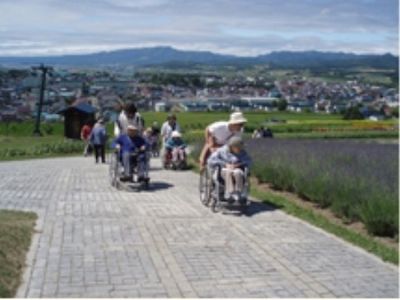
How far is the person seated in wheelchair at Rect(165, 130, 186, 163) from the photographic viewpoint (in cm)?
2108

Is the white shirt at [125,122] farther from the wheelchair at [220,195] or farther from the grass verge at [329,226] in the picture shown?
the wheelchair at [220,195]

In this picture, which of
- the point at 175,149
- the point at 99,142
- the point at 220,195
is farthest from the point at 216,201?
the point at 99,142

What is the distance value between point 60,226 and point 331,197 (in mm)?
4306

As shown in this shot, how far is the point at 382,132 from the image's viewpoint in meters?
48.9

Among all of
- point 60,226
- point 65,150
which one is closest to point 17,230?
point 60,226

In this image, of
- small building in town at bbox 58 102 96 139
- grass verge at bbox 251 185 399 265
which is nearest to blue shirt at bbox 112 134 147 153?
grass verge at bbox 251 185 399 265

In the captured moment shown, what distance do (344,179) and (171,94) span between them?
2722 inches

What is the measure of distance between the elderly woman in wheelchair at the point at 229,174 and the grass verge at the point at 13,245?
9.68 ft

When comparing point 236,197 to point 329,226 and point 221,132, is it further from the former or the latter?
point 329,226

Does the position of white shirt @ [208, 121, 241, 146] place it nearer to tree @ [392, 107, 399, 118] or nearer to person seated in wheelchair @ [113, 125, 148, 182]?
person seated in wheelchair @ [113, 125, 148, 182]

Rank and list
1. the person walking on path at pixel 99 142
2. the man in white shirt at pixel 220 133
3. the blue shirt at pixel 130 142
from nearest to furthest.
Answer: the man in white shirt at pixel 220 133 < the blue shirt at pixel 130 142 < the person walking on path at pixel 99 142

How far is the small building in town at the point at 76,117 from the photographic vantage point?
40438 mm

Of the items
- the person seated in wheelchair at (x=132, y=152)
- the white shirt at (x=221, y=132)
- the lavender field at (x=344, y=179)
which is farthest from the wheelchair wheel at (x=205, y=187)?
the person seated in wheelchair at (x=132, y=152)

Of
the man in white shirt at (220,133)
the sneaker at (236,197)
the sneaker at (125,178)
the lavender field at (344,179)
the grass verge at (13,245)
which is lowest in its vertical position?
the sneaker at (125,178)
